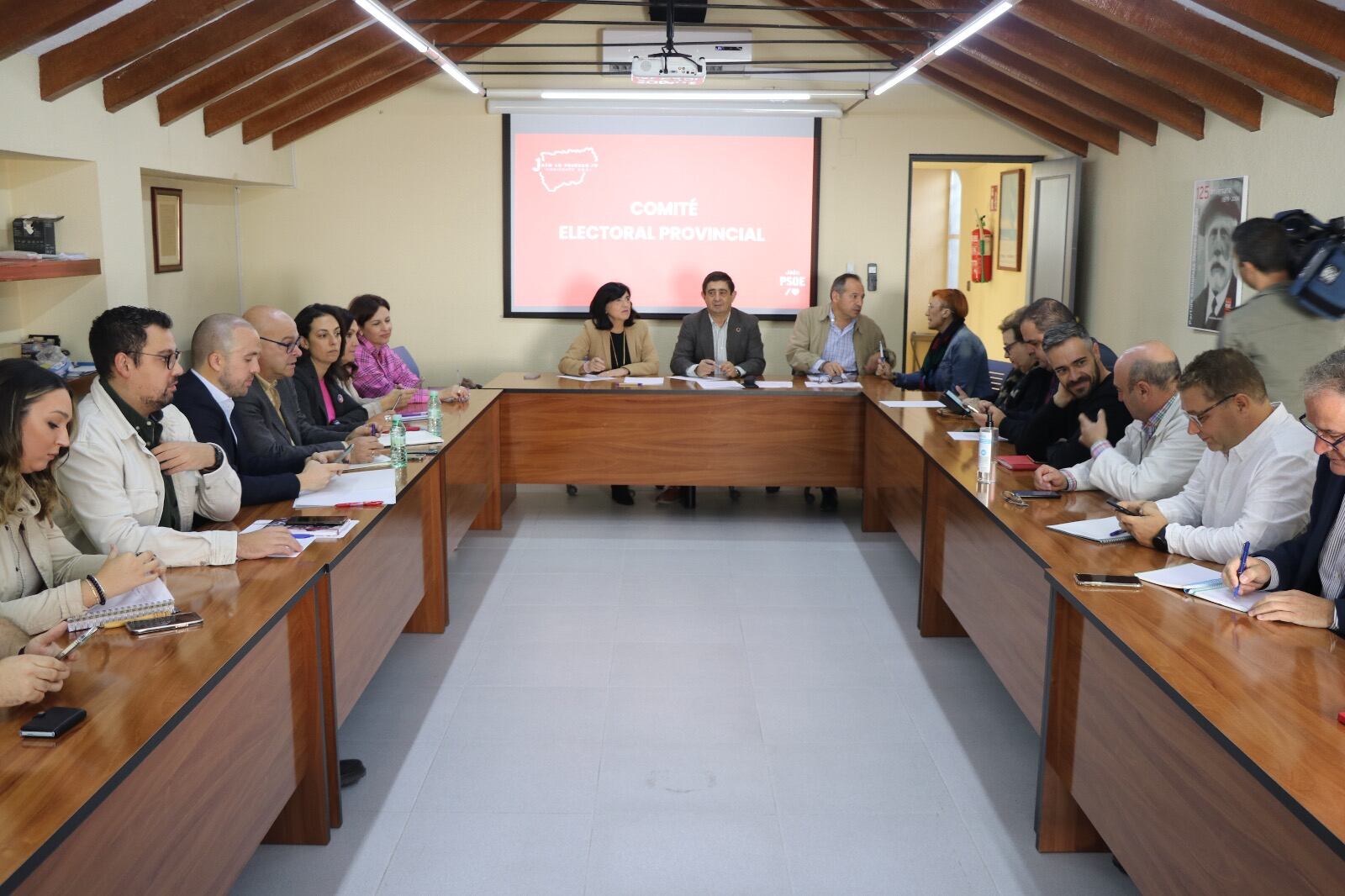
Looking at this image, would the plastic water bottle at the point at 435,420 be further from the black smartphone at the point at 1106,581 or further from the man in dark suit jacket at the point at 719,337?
the black smartphone at the point at 1106,581

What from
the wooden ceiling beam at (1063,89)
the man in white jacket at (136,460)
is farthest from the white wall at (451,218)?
the man in white jacket at (136,460)

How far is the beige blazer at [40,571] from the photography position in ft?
7.63

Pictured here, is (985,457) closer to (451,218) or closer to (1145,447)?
(1145,447)

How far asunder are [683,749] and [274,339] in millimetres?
2024

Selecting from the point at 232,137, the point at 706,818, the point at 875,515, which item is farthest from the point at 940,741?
the point at 232,137

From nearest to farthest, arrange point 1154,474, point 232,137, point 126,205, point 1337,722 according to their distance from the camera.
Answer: point 1337,722, point 1154,474, point 126,205, point 232,137

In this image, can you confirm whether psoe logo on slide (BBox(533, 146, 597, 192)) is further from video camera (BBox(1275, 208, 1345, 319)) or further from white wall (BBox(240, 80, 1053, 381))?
video camera (BBox(1275, 208, 1345, 319))

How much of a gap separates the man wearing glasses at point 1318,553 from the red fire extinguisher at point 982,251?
8.30 m

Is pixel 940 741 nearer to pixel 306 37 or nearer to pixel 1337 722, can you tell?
pixel 1337 722

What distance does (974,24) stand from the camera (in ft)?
15.7

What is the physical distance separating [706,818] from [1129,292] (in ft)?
18.8

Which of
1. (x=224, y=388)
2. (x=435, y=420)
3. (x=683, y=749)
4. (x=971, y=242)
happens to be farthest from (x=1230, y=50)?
(x=971, y=242)

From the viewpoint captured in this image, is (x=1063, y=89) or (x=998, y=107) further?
(x=998, y=107)

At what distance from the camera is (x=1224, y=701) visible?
208 cm
